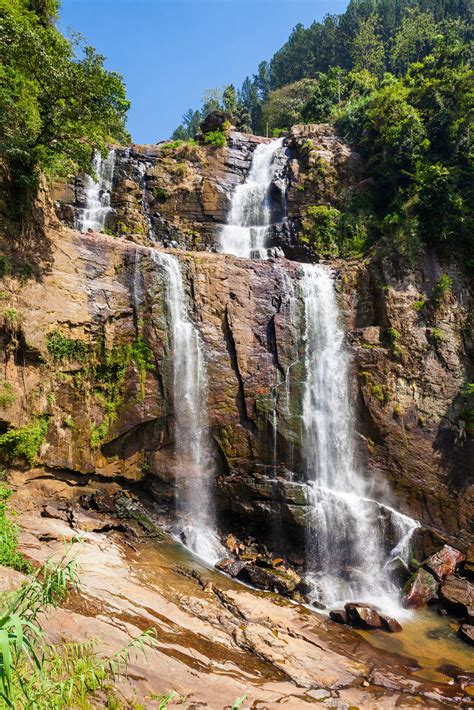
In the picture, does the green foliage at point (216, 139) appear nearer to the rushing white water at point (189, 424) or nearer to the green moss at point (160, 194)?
the green moss at point (160, 194)

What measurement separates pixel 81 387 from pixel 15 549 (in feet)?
25.0

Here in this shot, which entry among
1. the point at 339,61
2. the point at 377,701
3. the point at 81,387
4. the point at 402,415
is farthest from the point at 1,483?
the point at 339,61

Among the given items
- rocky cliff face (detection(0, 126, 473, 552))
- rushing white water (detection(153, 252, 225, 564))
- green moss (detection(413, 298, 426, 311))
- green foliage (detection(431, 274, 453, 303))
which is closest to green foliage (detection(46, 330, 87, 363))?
rocky cliff face (detection(0, 126, 473, 552))

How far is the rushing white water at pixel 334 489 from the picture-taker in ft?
52.9

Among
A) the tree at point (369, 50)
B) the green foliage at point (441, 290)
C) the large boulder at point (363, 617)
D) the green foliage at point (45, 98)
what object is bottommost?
the large boulder at point (363, 617)

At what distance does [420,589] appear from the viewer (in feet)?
49.9

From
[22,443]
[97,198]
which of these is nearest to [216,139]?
[97,198]

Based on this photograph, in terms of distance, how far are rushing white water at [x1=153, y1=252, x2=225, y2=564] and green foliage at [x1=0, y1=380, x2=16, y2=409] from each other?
5930mm

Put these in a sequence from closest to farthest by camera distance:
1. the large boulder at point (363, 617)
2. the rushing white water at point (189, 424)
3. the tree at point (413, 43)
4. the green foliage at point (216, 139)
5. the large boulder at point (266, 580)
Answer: the large boulder at point (363, 617) < the large boulder at point (266, 580) < the rushing white water at point (189, 424) < the green foliage at point (216, 139) < the tree at point (413, 43)

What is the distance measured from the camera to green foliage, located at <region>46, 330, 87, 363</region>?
15.9 meters

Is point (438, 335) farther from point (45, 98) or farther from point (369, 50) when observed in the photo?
point (369, 50)

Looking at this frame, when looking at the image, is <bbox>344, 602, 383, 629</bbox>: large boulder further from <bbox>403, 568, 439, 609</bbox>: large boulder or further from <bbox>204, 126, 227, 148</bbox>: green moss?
<bbox>204, 126, 227, 148</bbox>: green moss

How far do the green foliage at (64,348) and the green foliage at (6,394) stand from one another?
6.30ft

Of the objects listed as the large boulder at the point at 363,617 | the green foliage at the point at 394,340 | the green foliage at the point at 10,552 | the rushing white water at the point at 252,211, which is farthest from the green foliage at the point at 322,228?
the green foliage at the point at 10,552
